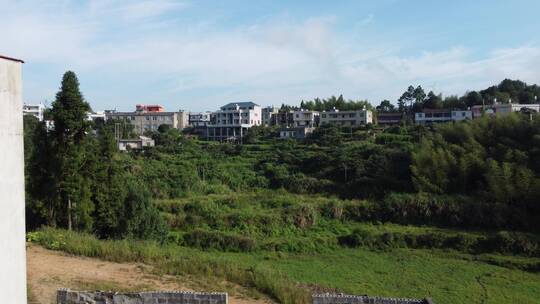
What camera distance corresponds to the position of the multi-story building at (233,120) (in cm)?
4288

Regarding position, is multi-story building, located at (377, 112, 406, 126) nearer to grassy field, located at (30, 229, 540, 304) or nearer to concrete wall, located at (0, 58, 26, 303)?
grassy field, located at (30, 229, 540, 304)

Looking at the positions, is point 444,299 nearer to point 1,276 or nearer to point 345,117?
point 1,276

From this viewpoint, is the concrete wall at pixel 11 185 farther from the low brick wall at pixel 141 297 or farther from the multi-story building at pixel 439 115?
the multi-story building at pixel 439 115

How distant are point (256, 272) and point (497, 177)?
13.7 metres

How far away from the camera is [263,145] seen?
34.9 metres

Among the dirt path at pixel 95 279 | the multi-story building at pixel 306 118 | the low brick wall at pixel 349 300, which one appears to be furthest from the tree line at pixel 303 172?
the multi-story building at pixel 306 118

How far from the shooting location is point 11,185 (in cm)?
402

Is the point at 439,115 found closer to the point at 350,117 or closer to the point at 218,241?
the point at 350,117

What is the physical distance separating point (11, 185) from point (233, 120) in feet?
136

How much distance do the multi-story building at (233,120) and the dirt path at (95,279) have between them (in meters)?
30.3

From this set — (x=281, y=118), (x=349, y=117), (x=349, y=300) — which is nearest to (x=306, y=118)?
(x=349, y=117)

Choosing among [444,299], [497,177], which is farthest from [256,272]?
[497,177]

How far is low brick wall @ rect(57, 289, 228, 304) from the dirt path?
1.48ft

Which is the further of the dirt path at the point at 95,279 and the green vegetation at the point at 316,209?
the green vegetation at the point at 316,209
